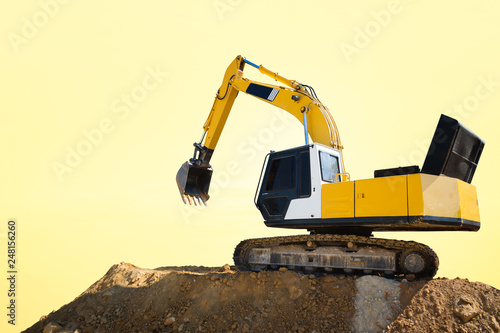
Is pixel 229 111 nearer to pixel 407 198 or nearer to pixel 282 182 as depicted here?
pixel 282 182

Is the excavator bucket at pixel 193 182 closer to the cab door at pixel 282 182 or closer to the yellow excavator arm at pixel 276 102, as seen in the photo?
the yellow excavator arm at pixel 276 102

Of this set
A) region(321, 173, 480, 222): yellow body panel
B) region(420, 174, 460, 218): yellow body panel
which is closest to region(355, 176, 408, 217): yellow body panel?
region(321, 173, 480, 222): yellow body panel

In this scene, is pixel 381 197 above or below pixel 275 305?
above

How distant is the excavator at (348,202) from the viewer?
6707 mm

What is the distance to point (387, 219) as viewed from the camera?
681cm

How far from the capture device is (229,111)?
1091 cm

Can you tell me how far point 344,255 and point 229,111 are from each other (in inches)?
206

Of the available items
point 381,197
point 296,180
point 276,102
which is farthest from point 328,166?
point 276,102

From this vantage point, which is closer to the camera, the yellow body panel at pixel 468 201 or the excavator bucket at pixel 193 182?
the yellow body panel at pixel 468 201

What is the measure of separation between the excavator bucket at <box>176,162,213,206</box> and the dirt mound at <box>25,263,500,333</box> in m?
2.32

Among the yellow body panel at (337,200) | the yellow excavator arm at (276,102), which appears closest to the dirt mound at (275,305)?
the yellow body panel at (337,200)

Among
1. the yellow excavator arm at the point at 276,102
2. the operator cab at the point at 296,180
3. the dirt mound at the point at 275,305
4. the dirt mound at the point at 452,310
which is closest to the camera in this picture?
the dirt mound at the point at 452,310

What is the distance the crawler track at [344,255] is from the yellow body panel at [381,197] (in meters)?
0.73

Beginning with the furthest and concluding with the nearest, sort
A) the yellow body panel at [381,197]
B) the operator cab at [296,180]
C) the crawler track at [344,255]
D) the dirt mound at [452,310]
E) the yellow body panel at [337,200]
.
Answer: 1. the operator cab at [296,180]
2. the yellow body panel at [337,200]
3. the crawler track at [344,255]
4. the yellow body panel at [381,197]
5. the dirt mound at [452,310]
